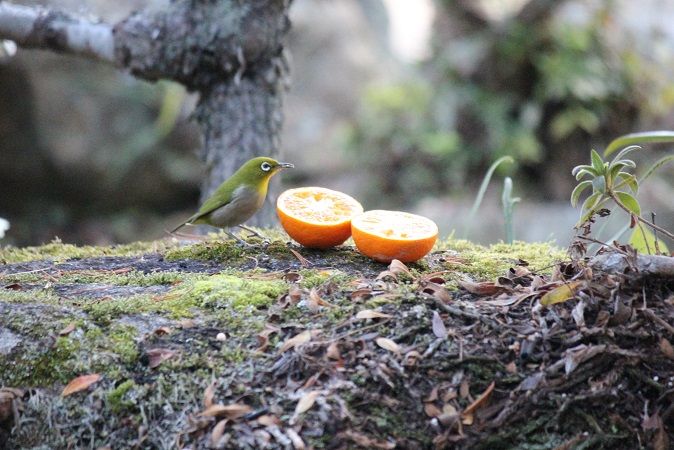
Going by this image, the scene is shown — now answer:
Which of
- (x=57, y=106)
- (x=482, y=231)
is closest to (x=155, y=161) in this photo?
(x=57, y=106)

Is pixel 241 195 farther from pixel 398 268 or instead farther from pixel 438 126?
pixel 438 126

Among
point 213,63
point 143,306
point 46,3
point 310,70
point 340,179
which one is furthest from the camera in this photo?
point 310,70

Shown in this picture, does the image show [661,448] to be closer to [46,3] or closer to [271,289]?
[271,289]

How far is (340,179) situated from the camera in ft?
36.6

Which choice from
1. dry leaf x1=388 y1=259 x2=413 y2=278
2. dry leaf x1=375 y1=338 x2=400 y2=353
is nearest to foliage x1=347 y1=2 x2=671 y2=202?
dry leaf x1=388 y1=259 x2=413 y2=278

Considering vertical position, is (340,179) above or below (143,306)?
→ below

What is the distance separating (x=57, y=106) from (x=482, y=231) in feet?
18.6

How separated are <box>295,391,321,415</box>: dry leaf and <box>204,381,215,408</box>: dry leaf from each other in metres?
0.27

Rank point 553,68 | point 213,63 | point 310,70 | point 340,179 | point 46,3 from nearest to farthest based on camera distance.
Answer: point 213,63 < point 46,3 < point 553,68 < point 340,179 < point 310,70

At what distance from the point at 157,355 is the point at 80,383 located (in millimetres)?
252

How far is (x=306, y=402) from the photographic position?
7.57 ft

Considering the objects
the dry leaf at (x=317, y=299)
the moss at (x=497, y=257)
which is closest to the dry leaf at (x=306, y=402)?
the dry leaf at (x=317, y=299)

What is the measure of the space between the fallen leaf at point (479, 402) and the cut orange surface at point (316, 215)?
3.97 ft

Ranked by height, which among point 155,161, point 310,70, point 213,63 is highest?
point 213,63
